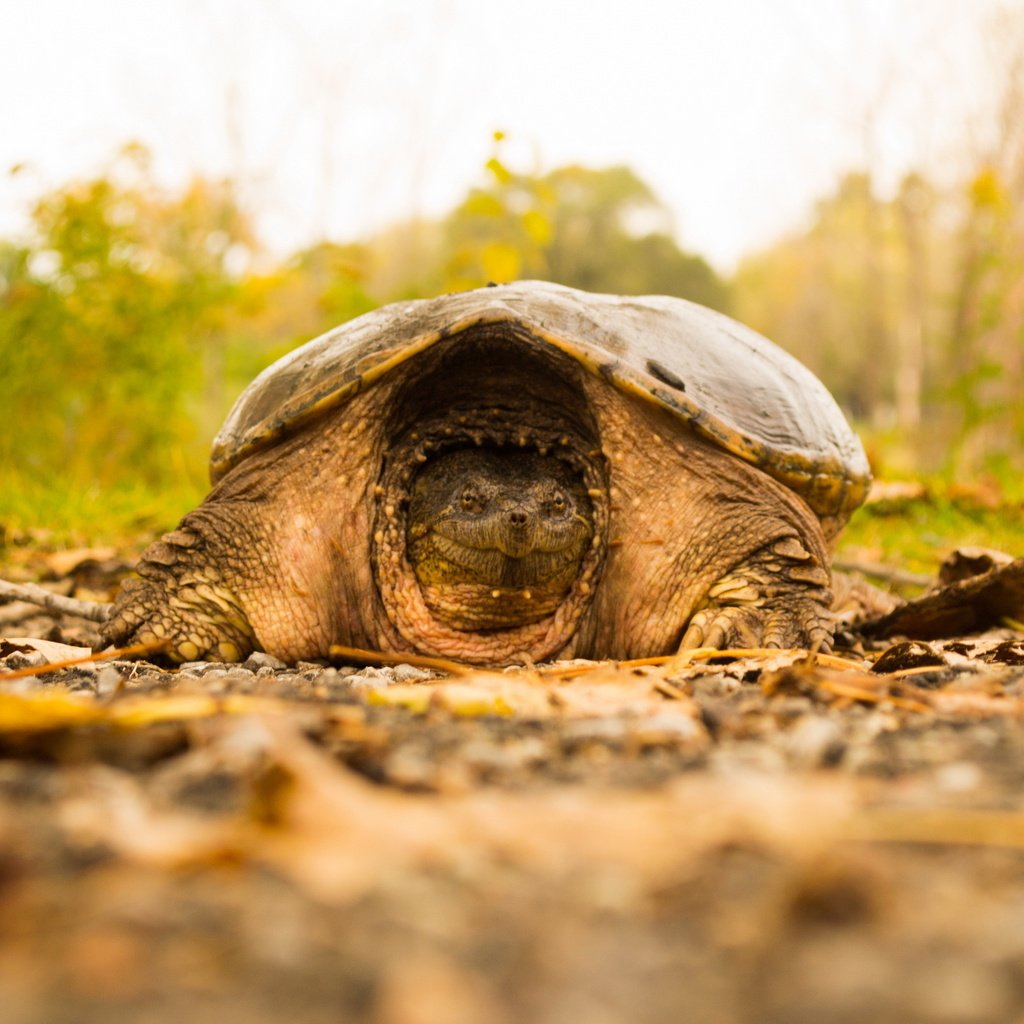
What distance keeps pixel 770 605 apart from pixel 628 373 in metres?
0.64

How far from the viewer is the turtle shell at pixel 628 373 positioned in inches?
104

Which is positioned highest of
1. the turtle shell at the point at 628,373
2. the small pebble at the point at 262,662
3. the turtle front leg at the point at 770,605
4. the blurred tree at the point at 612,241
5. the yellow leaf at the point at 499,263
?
the blurred tree at the point at 612,241

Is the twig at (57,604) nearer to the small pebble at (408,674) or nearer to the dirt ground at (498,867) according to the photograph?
the small pebble at (408,674)

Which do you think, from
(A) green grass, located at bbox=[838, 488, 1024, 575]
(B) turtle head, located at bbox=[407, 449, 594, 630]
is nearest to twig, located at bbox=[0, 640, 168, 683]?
(B) turtle head, located at bbox=[407, 449, 594, 630]

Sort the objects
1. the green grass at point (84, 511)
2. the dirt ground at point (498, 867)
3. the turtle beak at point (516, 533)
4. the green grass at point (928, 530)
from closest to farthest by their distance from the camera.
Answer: the dirt ground at point (498, 867) < the turtle beak at point (516, 533) < the green grass at point (84, 511) < the green grass at point (928, 530)

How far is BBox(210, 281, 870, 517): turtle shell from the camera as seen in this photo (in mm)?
2645

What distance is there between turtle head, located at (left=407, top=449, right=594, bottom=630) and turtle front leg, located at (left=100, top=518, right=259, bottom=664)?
487 millimetres

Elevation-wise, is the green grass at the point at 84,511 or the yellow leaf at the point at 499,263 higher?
the yellow leaf at the point at 499,263

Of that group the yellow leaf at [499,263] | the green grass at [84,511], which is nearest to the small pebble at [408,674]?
the green grass at [84,511]

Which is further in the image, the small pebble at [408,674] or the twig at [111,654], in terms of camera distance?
the small pebble at [408,674]

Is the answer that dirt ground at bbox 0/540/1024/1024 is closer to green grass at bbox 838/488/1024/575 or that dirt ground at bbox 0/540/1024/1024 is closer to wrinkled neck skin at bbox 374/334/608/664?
wrinkled neck skin at bbox 374/334/608/664

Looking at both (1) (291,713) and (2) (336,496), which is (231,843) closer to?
(1) (291,713)

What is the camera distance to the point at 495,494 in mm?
2578

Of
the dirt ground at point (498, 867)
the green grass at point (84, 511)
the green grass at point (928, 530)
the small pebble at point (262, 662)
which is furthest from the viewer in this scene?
the green grass at point (928, 530)
